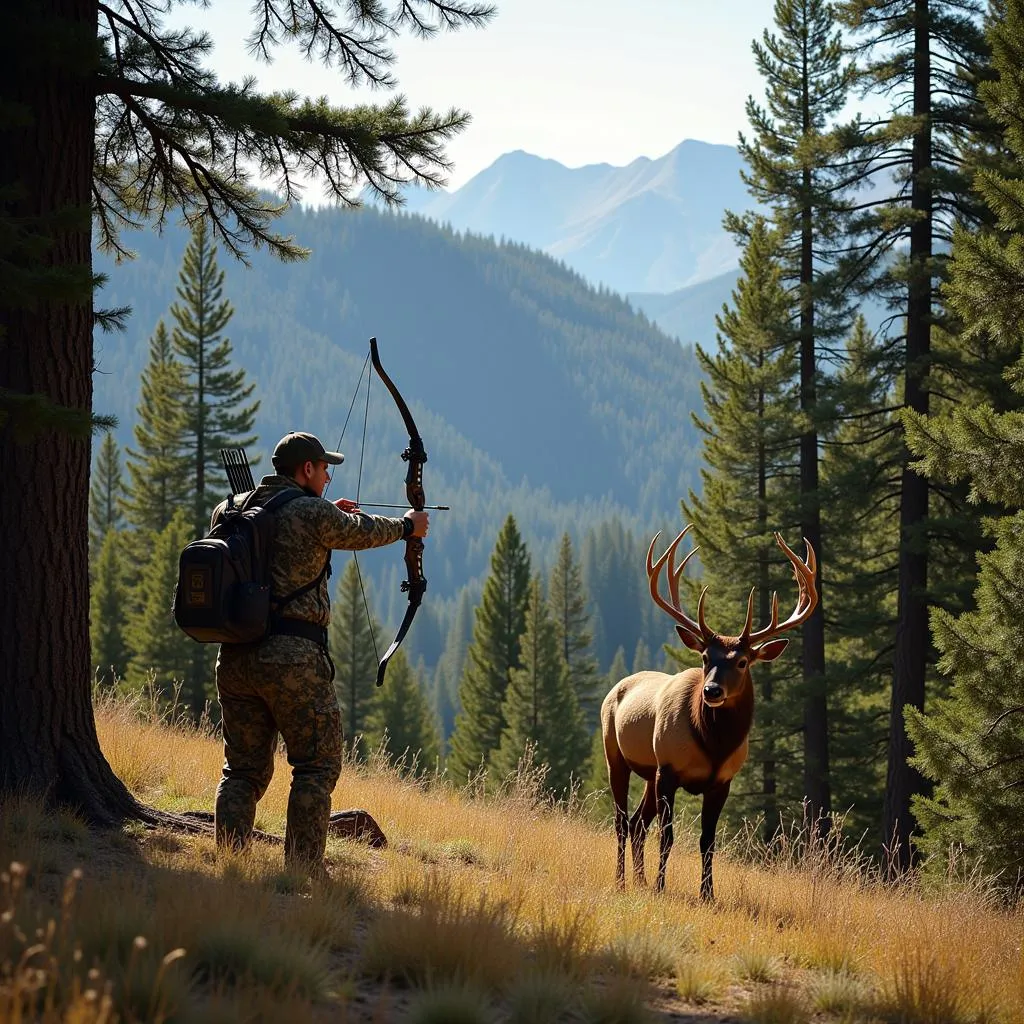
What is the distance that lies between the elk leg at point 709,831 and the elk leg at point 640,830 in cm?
44

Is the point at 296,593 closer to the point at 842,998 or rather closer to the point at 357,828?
the point at 357,828

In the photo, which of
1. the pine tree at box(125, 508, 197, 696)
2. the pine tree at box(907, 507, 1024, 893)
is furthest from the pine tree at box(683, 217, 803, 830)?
the pine tree at box(125, 508, 197, 696)

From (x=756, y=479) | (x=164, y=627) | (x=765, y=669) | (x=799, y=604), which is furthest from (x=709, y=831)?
(x=164, y=627)

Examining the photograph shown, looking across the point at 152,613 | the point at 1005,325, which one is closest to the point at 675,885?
the point at 1005,325

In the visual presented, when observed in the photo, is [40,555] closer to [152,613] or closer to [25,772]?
[25,772]

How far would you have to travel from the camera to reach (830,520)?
2312 cm

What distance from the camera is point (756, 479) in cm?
2402

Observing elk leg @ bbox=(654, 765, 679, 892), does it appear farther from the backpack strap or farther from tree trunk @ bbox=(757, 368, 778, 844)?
tree trunk @ bbox=(757, 368, 778, 844)

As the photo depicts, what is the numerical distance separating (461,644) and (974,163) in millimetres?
120223

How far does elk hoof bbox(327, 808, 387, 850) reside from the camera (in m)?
8.13

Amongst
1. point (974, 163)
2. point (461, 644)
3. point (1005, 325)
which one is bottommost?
point (461, 644)

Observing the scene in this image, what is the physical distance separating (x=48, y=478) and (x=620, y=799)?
477cm

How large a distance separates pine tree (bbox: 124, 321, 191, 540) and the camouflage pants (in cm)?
3180

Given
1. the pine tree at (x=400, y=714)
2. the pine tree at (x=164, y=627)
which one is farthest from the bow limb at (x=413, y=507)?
the pine tree at (x=400, y=714)
